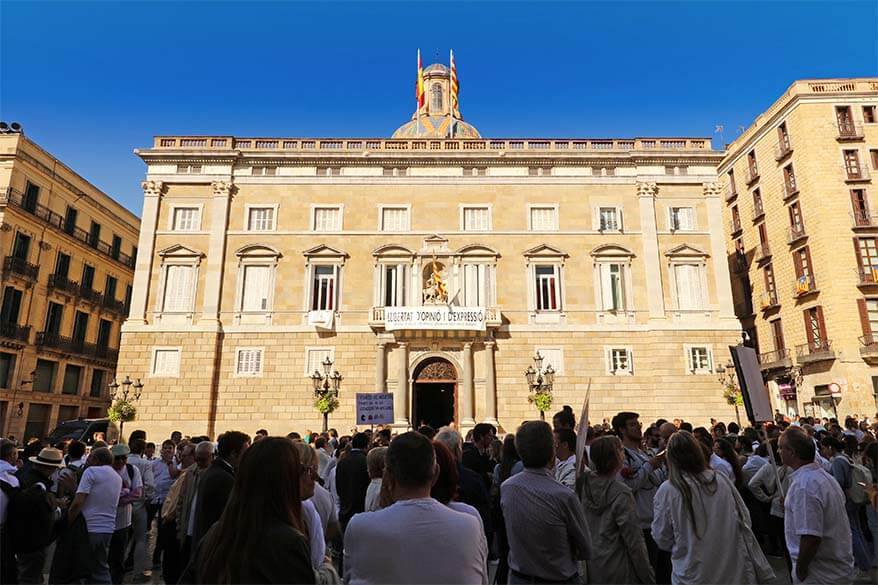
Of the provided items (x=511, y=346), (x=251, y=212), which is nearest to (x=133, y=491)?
(x=511, y=346)

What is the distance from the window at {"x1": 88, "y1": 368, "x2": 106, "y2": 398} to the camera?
3179 centimetres

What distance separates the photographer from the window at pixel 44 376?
27.6m

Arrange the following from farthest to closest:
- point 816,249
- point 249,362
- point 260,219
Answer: point 816,249
point 260,219
point 249,362

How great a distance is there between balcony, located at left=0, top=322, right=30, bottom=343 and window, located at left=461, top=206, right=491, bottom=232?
75.6 ft

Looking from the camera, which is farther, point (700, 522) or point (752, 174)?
point (752, 174)

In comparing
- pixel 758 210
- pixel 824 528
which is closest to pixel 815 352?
pixel 758 210

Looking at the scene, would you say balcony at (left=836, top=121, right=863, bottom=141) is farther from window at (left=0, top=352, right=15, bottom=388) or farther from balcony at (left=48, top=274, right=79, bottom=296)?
window at (left=0, top=352, right=15, bottom=388)

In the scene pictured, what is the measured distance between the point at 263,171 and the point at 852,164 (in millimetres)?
30144

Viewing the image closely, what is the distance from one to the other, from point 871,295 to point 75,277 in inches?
1676

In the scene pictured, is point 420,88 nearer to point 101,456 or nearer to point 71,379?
point 71,379

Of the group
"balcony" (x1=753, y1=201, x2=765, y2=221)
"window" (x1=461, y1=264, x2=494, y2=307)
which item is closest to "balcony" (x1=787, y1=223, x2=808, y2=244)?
"balcony" (x1=753, y1=201, x2=765, y2=221)

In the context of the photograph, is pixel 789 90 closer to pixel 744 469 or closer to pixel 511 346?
pixel 511 346

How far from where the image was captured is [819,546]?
13.1ft

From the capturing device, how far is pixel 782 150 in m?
29.2
